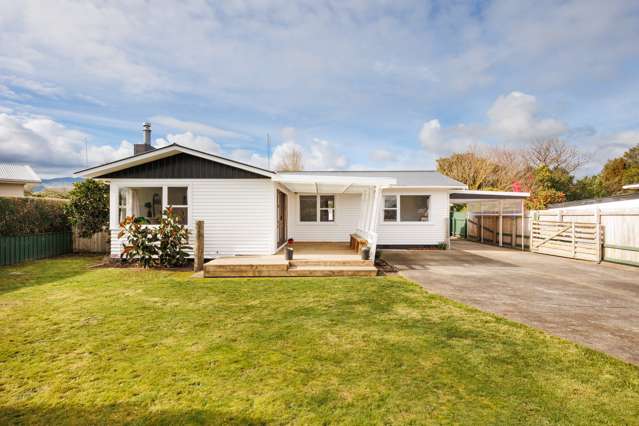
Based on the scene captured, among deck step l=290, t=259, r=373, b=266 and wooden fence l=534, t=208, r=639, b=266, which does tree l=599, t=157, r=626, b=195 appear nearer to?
wooden fence l=534, t=208, r=639, b=266

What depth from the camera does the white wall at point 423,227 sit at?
13484 millimetres

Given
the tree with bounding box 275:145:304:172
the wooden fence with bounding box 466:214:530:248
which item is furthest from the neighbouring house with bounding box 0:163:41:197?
the wooden fence with bounding box 466:214:530:248

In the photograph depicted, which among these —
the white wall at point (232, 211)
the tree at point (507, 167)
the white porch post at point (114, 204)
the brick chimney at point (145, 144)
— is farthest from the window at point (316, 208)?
the tree at point (507, 167)

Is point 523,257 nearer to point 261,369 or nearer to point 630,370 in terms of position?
point 630,370

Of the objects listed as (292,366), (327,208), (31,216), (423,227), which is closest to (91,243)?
(31,216)

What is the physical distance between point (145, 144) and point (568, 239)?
48.6ft

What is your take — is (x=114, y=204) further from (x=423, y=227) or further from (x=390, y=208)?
(x=423, y=227)

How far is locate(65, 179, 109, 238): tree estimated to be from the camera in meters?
10.9

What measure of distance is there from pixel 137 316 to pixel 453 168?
30.0 metres

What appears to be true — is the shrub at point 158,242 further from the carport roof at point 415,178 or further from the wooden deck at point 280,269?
the carport roof at point 415,178

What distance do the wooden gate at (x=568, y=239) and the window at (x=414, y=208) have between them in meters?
4.23

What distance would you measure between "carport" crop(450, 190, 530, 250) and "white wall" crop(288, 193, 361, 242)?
14.9 feet

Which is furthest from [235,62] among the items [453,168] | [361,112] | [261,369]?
[453,168]

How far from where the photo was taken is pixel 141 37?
9.64 m
